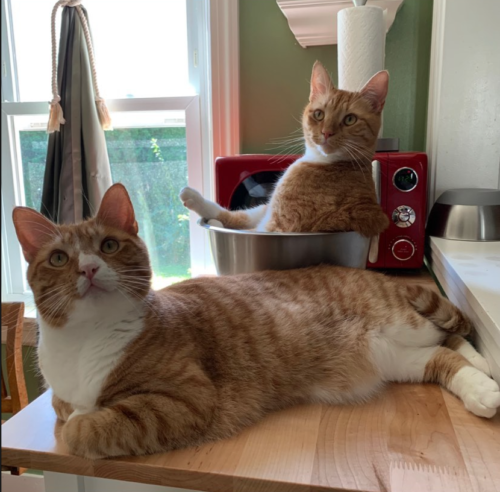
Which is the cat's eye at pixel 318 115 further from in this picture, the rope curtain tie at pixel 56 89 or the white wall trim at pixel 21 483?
the white wall trim at pixel 21 483

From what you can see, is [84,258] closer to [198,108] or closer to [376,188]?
[376,188]

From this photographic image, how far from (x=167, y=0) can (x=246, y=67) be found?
56 cm

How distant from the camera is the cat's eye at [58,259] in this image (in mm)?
741

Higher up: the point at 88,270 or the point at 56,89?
the point at 56,89

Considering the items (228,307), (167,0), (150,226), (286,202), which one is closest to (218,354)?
(228,307)

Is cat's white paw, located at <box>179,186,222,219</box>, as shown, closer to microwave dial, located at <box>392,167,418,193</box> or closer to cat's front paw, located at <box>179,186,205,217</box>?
cat's front paw, located at <box>179,186,205,217</box>

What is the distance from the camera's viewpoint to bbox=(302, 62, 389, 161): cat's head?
1.26 metres

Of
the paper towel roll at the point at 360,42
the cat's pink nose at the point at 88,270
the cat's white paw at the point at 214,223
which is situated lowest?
→ the cat's white paw at the point at 214,223

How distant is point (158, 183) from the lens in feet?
7.31

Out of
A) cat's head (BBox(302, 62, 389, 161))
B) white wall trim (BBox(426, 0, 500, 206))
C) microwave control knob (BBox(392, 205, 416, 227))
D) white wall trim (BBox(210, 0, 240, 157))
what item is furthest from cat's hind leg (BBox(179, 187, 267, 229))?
white wall trim (BBox(426, 0, 500, 206))

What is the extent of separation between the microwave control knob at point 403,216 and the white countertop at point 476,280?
3.7 inches

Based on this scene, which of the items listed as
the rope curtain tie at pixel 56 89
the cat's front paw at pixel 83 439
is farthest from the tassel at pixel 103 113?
the cat's front paw at pixel 83 439

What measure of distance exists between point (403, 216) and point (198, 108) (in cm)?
112

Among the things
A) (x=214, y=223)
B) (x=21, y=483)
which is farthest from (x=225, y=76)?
(x=21, y=483)
